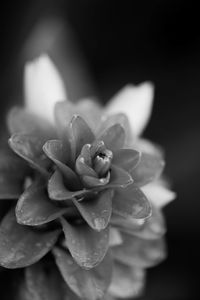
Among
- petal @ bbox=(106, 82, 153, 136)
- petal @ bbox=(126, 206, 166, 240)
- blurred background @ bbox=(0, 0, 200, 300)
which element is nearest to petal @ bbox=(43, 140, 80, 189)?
petal @ bbox=(126, 206, 166, 240)

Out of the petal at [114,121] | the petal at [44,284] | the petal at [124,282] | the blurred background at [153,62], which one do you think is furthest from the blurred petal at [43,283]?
the blurred background at [153,62]

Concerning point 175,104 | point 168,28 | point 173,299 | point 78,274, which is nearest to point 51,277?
point 78,274

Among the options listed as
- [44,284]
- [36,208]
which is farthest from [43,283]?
[36,208]

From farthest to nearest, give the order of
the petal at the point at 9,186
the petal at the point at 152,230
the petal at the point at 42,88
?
the petal at the point at 42,88 < the petal at the point at 152,230 < the petal at the point at 9,186

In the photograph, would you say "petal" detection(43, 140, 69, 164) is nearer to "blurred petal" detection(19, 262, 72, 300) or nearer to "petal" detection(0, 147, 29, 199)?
"petal" detection(0, 147, 29, 199)

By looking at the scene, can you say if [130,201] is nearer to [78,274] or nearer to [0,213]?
[78,274]

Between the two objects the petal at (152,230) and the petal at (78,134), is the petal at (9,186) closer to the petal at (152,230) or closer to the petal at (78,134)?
the petal at (78,134)
